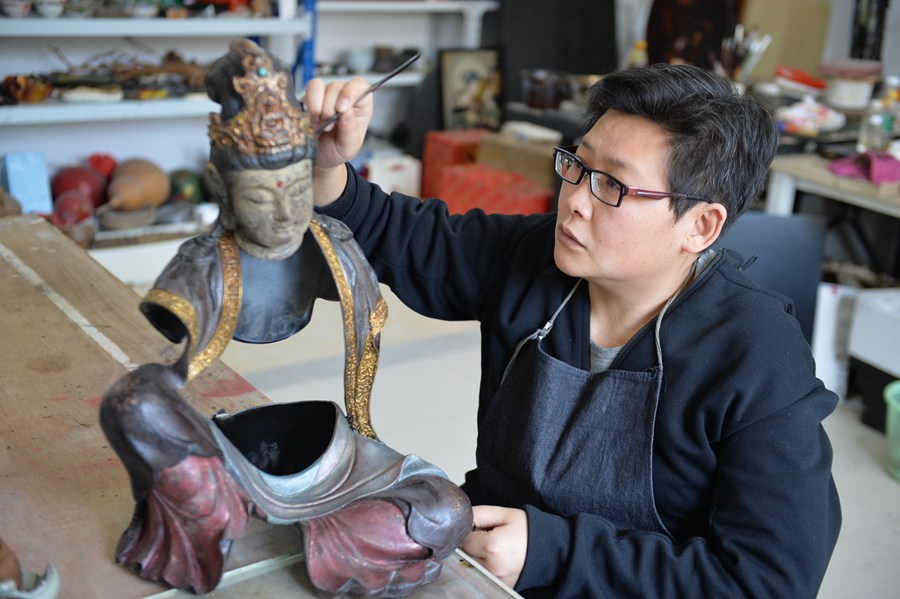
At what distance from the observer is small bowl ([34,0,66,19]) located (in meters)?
3.29

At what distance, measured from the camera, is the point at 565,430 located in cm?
127

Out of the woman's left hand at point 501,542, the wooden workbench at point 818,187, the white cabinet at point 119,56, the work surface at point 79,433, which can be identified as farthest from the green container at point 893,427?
the white cabinet at point 119,56

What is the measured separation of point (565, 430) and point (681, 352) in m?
0.19

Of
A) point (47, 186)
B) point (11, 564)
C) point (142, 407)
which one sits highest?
point (142, 407)

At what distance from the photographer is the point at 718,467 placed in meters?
1.20

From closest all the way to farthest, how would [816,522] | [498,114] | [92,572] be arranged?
[92,572]
[816,522]
[498,114]

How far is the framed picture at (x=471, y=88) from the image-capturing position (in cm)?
480

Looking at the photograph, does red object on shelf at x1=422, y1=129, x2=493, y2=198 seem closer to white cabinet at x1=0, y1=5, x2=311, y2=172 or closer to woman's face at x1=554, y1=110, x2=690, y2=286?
white cabinet at x1=0, y1=5, x2=311, y2=172

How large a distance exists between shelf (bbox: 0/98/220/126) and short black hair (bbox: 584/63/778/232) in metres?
2.26

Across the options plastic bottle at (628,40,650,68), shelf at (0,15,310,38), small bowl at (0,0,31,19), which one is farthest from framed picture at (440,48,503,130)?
small bowl at (0,0,31,19)

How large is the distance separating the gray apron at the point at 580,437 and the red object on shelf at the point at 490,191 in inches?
98.4

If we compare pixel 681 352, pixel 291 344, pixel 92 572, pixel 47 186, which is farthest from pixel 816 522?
pixel 47 186

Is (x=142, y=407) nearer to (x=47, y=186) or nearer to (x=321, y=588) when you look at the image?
(x=321, y=588)

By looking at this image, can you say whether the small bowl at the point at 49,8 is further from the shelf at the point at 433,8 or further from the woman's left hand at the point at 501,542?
the woman's left hand at the point at 501,542
